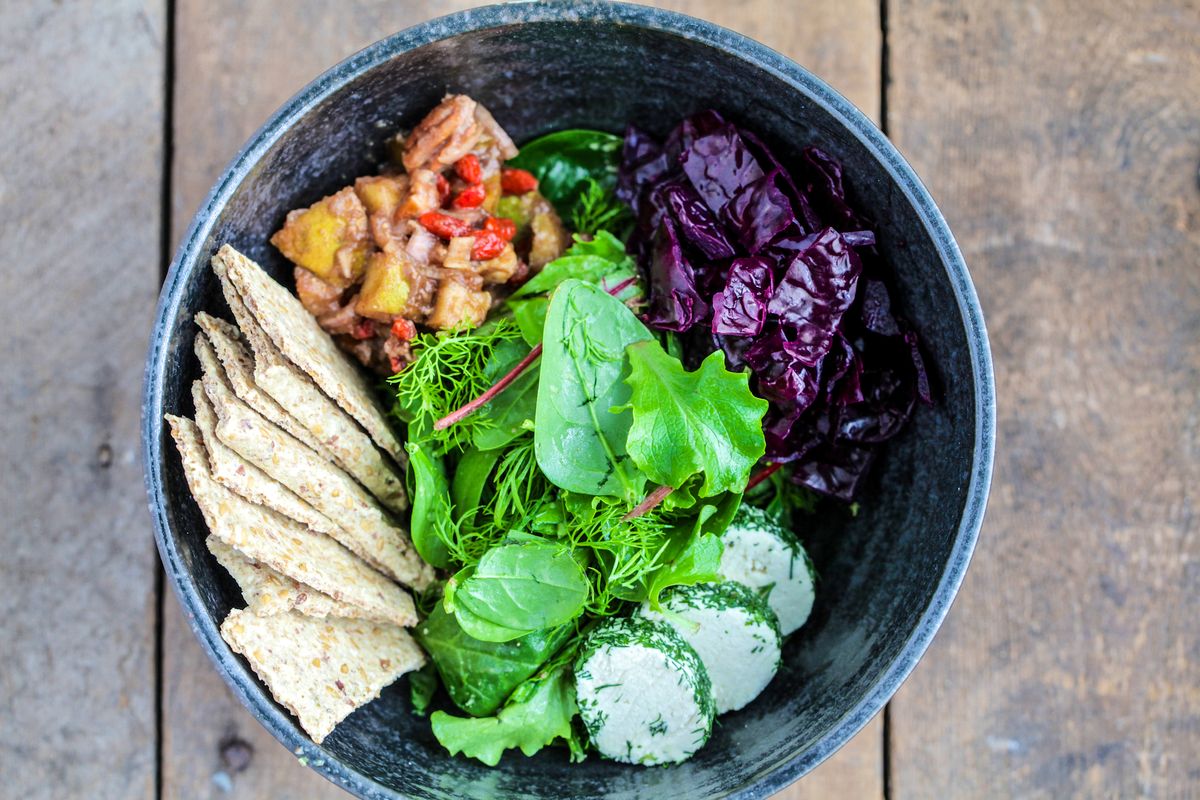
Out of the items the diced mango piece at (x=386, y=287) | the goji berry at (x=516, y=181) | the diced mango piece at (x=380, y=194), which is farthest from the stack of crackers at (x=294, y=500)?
the goji berry at (x=516, y=181)

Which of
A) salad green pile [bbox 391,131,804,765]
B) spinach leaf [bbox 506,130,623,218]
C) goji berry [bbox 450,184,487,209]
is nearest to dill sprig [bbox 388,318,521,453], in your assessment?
salad green pile [bbox 391,131,804,765]

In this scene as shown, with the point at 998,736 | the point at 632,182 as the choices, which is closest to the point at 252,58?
the point at 632,182

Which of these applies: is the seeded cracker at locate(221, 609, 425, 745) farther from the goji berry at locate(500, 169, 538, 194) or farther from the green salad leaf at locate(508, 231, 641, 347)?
the goji berry at locate(500, 169, 538, 194)

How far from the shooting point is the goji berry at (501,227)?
Answer: 6.18 ft

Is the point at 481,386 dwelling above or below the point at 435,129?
below

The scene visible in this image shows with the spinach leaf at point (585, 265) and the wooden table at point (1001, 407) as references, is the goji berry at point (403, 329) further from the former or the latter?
the wooden table at point (1001, 407)

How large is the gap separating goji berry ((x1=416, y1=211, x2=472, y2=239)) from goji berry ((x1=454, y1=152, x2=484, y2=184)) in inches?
3.9

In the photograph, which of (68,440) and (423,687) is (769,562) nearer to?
(423,687)

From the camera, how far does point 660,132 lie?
6.68 ft

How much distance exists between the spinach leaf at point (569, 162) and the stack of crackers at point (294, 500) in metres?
0.55

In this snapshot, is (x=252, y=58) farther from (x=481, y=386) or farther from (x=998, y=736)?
(x=998, y=736)

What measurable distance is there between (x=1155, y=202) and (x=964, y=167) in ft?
1.42

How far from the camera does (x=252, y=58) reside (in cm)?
225

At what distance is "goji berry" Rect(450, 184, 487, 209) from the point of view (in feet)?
6.20
